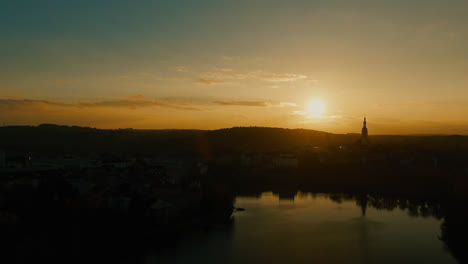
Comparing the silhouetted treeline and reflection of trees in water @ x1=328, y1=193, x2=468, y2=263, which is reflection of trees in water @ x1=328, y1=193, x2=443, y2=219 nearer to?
reflection of trees in water @ x1=328, y1=193, x2=468, y2=263

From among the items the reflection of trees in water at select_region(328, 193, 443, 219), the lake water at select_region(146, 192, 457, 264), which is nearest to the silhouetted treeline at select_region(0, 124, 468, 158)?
the reflection of trees in water at select_region(328, 193, 443, 219)

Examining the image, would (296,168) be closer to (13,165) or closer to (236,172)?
(236,172)

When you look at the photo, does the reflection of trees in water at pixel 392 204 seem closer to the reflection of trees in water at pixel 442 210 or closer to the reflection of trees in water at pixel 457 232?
the reflection of trees in water at pixel 442 210

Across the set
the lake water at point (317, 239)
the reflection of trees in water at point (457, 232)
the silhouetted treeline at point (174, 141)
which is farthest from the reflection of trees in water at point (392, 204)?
the silhouetted treeline at point (174, 141)

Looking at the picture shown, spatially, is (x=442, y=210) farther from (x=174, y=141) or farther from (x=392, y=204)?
(x=174, y=141)

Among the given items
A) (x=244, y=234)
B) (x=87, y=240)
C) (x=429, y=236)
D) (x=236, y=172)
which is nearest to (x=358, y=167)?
(x=236, y=172)

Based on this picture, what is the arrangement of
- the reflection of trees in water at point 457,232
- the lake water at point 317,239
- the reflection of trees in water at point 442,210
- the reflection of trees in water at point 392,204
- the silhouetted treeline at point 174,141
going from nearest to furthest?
1. the lake water at point 317,239
2. the reflection of trees in water at point 457,232
3. the reflection of trees in water at point 442,210
4. the reflection of trees in water at point 392,204
5. the silhouetted treeline at point 174,141

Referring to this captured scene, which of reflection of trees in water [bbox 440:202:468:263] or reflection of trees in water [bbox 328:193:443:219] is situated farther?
reflection of trees in water [bbox 328:193:443:219]

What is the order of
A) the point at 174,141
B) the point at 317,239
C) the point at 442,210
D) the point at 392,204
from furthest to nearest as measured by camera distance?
the point at 174,141
the point at 392,204
the point at 442,210
the point at 317,239

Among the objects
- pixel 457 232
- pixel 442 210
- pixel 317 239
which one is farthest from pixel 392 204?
pixel 317 239
